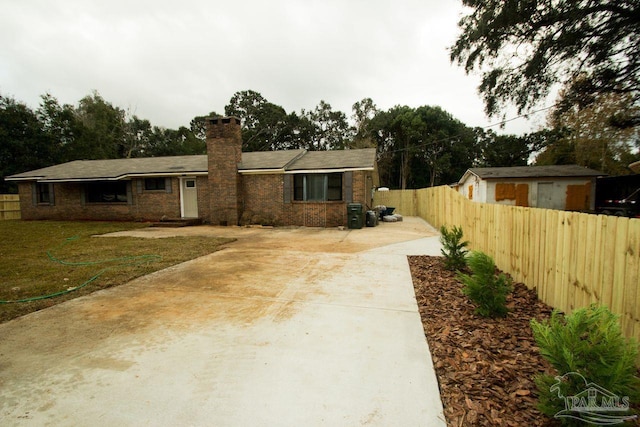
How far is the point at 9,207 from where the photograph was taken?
18812mm

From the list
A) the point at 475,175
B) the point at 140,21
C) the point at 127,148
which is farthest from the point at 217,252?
the point at 127,148

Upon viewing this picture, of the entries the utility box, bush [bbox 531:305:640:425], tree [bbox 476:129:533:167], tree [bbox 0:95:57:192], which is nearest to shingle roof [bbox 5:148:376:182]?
the utility box

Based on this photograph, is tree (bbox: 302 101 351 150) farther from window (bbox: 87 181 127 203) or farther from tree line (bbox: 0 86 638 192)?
window (bbox: 87 181 127 203)

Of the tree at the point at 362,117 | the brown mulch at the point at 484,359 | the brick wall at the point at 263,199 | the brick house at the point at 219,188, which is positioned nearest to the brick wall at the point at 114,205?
the brick house at the point at 219,188

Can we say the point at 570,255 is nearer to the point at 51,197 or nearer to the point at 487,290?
the point at 487,290

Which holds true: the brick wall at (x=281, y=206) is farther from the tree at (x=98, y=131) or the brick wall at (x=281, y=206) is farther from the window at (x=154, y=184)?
the tree at (x=98, y=131)

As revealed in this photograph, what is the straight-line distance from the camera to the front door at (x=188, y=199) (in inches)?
596

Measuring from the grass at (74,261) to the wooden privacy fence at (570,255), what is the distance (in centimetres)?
651

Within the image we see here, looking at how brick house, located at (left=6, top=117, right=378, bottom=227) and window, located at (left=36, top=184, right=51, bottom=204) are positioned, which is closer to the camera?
brick house, located at (left=6, top=117, right=378, bottom=227)

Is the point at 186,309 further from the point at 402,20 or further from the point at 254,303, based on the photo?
the point at 402,20

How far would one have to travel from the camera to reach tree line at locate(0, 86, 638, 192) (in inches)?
1145

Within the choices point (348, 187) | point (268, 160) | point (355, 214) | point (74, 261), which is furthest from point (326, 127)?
point (74, 261)

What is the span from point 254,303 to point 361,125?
38.6 meters

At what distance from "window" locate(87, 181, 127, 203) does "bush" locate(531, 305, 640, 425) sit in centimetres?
1877
